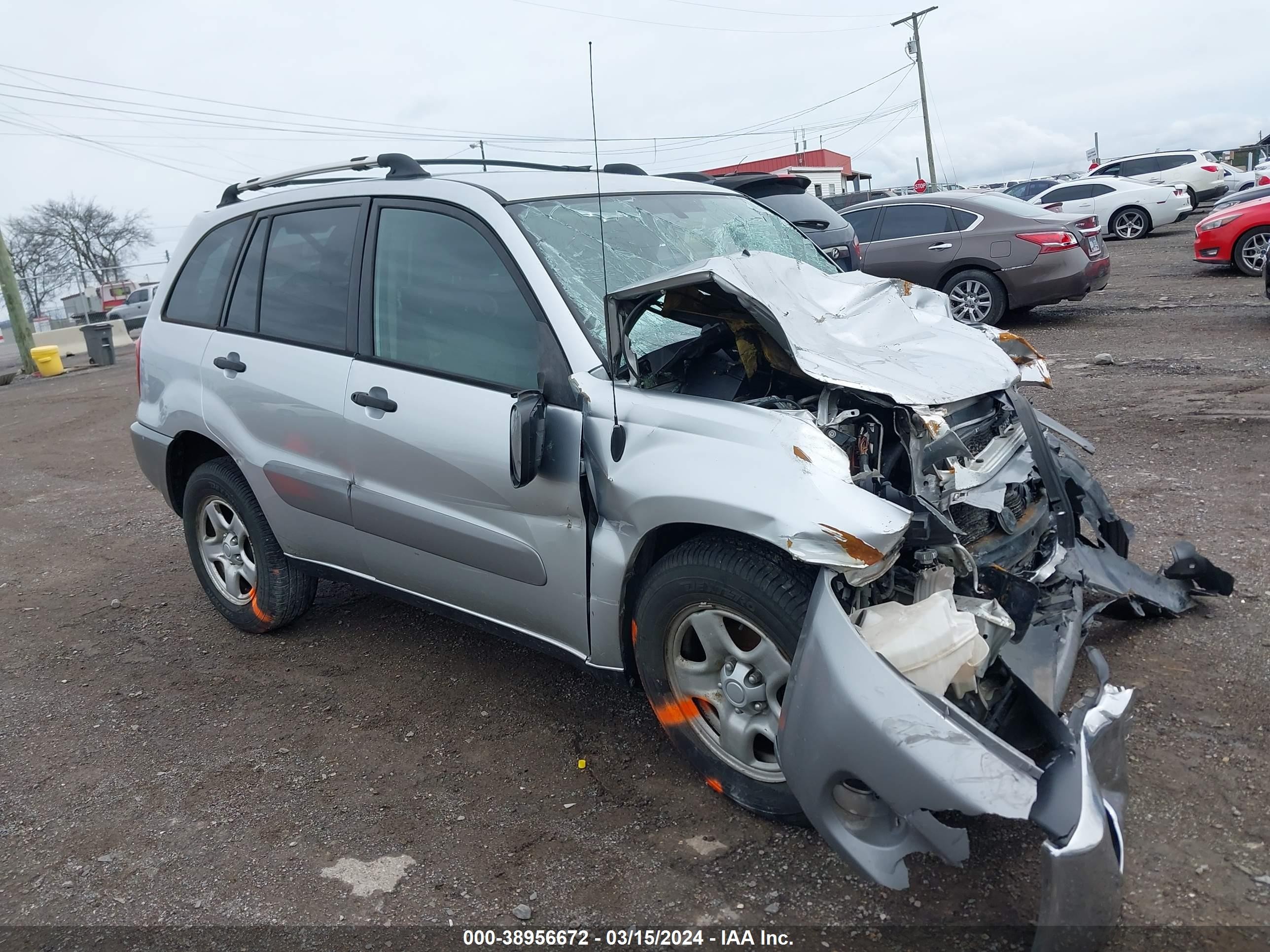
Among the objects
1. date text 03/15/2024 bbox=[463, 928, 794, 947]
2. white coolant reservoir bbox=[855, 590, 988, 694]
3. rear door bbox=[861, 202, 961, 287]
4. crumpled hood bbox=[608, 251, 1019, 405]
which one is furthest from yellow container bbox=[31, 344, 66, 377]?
white coolant reservoir bbox=[855, 590, 988, 694]

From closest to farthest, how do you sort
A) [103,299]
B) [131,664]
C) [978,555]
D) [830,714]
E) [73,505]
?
[830,714] → [978,555] → [131,664] → [73,505] → [103,299]

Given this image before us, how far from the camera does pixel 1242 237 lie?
12023mm

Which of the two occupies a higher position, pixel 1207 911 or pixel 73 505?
pixel 73 505

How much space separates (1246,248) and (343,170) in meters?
12.0

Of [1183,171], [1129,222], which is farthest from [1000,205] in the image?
[1183,171]

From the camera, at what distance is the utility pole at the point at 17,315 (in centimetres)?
1911

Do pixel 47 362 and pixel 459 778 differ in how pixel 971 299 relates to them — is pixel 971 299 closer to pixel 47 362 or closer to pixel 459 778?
pixel 459 778

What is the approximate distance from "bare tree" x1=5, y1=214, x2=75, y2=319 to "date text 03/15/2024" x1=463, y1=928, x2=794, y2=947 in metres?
51.3

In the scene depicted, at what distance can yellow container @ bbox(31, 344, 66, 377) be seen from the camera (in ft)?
61.5

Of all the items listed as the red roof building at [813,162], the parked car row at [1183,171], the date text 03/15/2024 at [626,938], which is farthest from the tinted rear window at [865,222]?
the red roof building at [813,162]

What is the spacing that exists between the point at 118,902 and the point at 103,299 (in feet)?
115

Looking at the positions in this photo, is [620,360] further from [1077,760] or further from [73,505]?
[73,505]

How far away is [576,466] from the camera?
2.96 m

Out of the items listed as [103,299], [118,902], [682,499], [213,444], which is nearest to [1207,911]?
[682,499]
